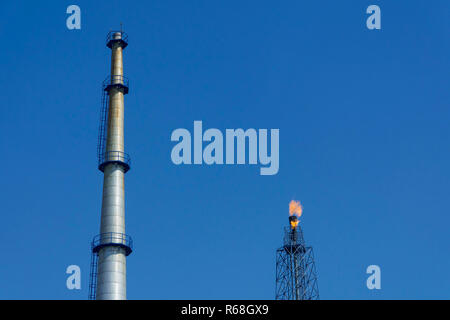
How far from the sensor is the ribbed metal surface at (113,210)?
58.5 metres

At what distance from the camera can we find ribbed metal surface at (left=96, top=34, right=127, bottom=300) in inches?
2303

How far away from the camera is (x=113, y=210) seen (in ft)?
201
